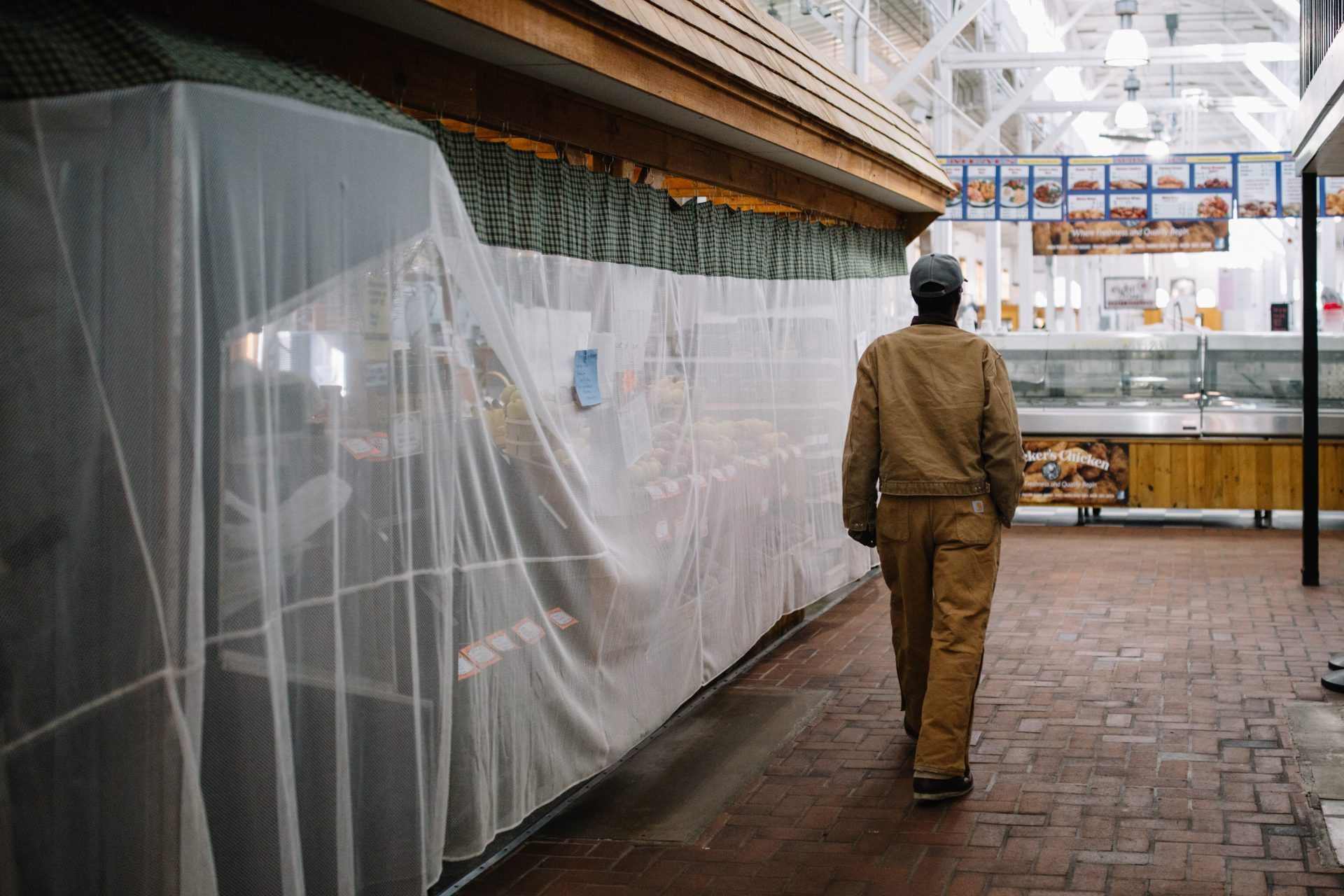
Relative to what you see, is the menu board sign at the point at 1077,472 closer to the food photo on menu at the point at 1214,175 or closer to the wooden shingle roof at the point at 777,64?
the wooden shingle roof at the point at 777,64

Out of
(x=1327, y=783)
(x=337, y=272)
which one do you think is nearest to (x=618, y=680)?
(x=337, y=272)

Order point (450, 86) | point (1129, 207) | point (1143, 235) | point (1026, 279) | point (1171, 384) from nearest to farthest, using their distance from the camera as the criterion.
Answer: point (450, 86)
point (1171, 384)
point (1129, 207)
point (1143, 235)
point (1026, 279)

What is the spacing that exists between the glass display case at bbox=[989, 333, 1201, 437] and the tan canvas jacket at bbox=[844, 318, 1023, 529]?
700cm

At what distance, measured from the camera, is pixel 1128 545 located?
10.0 metres

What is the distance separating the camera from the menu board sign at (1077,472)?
11.0 metres

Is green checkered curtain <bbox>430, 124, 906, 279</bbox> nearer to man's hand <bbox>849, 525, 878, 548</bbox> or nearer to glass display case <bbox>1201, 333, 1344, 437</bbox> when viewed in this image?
man's hand <bbox>849, 525, 878, 548</bbox>

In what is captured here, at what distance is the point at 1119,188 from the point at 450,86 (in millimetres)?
12706

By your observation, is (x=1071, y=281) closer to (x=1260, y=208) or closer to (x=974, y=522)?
(x=1260, y=208)

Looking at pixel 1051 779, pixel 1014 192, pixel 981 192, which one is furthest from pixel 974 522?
pixel 1014 192

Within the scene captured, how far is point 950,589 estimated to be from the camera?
4344mm

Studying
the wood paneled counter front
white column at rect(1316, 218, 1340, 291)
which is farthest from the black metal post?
white column at rect(1316, 218, 1340, 291)

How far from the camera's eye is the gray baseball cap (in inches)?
179

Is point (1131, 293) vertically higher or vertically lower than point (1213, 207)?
lower

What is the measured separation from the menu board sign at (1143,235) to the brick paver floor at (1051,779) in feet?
27.0
